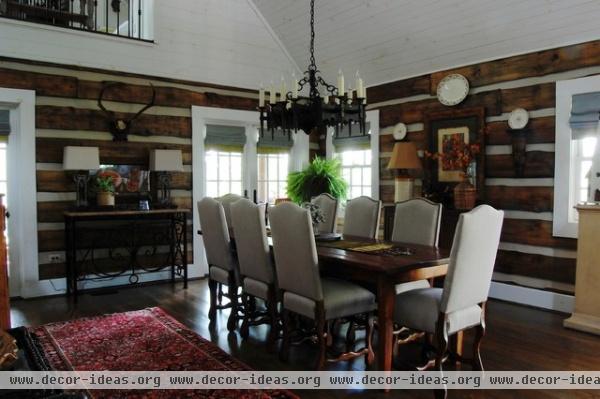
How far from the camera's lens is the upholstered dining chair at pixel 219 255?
12.6ft

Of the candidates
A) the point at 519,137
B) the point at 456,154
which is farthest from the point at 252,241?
the point at 519,137

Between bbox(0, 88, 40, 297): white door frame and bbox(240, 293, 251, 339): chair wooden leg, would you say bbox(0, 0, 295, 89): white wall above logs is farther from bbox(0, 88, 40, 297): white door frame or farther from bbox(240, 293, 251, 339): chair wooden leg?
bbox(240, 293, 251, 339): chair wooden leg

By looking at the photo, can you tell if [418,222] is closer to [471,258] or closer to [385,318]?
[471,258]

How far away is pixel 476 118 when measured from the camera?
4.98 meters

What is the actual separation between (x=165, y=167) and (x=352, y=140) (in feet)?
8.75

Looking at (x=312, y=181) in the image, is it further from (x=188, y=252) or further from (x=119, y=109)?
(x=119, y=109)

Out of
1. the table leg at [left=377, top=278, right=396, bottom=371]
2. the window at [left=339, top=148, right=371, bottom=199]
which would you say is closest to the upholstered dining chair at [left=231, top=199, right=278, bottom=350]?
the table leg at [left=377, top=278, right=396, bottom=371]

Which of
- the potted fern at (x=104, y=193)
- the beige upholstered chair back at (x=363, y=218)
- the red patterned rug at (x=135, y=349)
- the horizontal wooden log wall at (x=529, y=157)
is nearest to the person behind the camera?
the red patterned rug at (x=135, y=349)

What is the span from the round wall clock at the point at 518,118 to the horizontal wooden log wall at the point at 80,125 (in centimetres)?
376

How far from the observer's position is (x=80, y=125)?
516cm

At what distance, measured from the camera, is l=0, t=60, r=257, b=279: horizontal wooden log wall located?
195 inches

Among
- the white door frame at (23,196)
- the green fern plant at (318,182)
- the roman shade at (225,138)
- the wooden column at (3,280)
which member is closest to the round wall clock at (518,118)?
the green fern plant at (318,182)

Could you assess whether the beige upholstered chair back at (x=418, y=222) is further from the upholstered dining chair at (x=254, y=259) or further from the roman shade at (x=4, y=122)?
the roman shade at (x=4, y=122)

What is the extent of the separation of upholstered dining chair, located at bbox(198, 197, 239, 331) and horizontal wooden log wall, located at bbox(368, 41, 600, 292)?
2.87 meters
